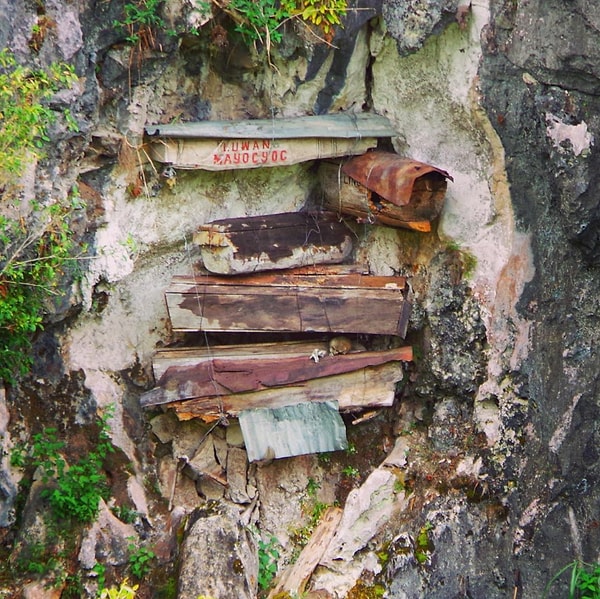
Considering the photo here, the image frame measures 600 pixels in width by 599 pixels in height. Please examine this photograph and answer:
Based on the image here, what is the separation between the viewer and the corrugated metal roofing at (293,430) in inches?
255

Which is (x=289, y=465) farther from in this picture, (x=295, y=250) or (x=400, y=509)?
(x=295, y=250)

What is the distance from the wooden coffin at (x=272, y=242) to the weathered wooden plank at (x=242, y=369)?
0.59 metres

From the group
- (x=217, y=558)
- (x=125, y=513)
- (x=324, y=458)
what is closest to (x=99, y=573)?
(x=125, y=513)

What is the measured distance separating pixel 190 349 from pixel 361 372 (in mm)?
1181

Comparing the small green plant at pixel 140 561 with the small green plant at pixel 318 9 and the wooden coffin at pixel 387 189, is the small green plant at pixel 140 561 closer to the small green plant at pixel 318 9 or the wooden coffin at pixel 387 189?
the wooden coffin at pixel 387 189

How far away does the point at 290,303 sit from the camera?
A: 6.48 metres

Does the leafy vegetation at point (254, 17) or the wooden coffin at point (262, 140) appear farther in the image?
the wooden coffin at point (262, 140)

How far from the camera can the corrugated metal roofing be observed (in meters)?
6.46

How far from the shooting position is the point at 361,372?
666 centimetres

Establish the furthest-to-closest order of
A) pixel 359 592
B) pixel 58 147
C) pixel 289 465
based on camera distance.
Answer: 1. pixel 289 465
2. pixel 359 592
3. pixel 58 147

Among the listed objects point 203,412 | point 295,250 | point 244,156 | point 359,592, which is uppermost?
point 244,156

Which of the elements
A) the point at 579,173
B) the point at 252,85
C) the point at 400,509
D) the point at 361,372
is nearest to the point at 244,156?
the point at 252,85

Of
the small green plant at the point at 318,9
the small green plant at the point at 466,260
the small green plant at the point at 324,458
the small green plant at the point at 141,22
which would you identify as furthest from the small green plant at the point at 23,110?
the small green plant at the point at 324,458

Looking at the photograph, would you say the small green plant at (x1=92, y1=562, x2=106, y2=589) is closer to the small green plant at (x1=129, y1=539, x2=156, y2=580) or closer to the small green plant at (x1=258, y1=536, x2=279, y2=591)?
the small green plant at (x1=129, y1=539, x2=156, y2=580)
